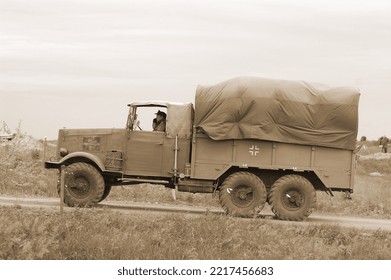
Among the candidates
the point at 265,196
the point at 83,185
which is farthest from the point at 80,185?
the point at 265,196

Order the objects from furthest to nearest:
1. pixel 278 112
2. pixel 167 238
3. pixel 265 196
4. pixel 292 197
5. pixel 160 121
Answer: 1. pixel 160 121
2. pixel 292 197
3. pixel 265 196
4. pixel 278 112
5. pixel 167 238

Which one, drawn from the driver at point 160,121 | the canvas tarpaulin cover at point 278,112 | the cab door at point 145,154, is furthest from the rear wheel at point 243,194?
the driver at point 160,121

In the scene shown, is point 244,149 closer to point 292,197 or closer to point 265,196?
point 265,196

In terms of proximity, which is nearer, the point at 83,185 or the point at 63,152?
the point at 83,185

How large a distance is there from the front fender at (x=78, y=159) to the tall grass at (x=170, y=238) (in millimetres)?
2909

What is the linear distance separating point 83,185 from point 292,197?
512 centimetres

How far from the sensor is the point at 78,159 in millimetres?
18547

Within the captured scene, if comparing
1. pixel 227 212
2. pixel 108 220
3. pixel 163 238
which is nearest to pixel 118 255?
pixel 163 238

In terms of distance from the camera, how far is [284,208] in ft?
59.6

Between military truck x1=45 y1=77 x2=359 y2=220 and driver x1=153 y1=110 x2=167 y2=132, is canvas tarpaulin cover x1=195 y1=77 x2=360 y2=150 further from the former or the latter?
driver x1=153 y1=110 x2=167 y2=132

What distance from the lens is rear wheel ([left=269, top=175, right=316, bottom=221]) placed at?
18.0m

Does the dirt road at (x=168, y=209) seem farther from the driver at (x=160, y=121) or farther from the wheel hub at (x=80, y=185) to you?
the driver at (x=160, y=121)

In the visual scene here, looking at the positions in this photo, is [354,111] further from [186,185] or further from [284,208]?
[186,185]

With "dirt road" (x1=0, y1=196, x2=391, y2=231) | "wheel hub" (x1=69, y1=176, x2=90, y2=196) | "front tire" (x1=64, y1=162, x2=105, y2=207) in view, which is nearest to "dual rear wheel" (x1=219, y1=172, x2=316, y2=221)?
"dirt road" (x1=0, y1=196, x2=391, y2=231)
